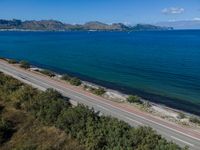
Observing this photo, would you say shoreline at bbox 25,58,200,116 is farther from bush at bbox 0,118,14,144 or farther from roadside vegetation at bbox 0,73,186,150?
bush at bbox 0,118,14,144

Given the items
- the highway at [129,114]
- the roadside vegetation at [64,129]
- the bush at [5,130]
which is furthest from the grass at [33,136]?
the highway at [129,114]

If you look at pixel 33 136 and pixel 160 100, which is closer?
pixel 33 136

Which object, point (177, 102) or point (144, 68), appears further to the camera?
point (144, 68)

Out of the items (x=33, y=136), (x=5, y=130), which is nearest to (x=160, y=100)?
(x=33, y=136)

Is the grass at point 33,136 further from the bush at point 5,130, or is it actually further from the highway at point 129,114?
the highway at point 129,114

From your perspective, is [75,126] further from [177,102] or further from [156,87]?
[156,87]

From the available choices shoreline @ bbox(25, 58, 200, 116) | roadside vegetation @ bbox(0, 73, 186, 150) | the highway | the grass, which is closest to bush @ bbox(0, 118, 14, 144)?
roadside vegetation @ bbox(0, 73, 186, 150)

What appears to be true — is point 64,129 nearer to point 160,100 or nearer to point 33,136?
point 33,136

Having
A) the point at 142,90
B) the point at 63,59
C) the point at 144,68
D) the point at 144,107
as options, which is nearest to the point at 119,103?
the point at 144,107
